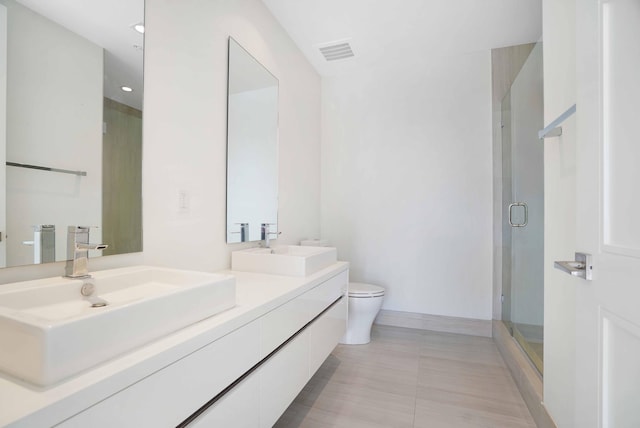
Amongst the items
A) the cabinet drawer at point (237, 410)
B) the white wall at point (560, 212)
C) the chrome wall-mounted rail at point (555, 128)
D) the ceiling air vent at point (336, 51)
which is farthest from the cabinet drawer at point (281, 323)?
the ceiling air vent at point (336, 51)

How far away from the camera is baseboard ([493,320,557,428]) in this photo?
1.50 m

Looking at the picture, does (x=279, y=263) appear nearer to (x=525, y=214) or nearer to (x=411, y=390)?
(x=411, y=390)

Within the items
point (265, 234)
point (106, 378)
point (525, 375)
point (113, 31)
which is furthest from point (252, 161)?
point (525, 375)

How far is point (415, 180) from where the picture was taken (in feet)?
9.69

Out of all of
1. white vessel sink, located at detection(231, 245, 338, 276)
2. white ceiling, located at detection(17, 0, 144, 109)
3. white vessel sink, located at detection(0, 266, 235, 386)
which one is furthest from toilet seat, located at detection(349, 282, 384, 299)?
white ceiling, located at detection(17, 0, 144, 109)

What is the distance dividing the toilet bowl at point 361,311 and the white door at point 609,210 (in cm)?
164

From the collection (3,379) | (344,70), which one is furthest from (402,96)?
(3,379)

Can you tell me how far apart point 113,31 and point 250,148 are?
38.0 inches

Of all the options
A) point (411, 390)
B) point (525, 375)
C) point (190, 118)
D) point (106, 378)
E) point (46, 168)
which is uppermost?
point (190, 118)

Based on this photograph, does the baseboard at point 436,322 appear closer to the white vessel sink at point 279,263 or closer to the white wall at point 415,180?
the white wall at point 415,180

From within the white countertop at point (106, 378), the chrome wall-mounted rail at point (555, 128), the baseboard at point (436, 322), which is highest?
the chrome wall-mounted rail at point (555, 128)

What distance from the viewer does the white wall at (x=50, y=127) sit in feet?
3.03

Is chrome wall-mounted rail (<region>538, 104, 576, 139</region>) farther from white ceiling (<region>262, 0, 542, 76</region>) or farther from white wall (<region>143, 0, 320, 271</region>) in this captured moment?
white wall (<region>143, 0, 320, 271</region>)

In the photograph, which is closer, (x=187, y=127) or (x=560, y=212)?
(x=560, y=212)
